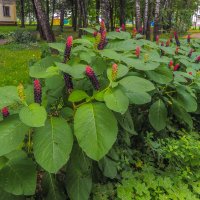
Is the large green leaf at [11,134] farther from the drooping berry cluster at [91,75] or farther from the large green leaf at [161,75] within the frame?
the large green leaf at [161,75]

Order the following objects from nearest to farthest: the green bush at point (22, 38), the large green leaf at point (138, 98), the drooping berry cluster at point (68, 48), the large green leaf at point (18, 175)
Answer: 1. the large green leaf at point (18, 175)
2. the drooping berry cluster at point (68, 48)
3. the large green leaf at point (138, 98)
4. the green bush at point (22, 38)

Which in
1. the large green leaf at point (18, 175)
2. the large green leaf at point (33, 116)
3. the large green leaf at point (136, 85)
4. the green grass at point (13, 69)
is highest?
the large green leaf at point (136, 85)

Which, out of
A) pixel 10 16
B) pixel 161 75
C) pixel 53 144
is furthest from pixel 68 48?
pixel 10 16

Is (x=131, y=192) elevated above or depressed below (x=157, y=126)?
below

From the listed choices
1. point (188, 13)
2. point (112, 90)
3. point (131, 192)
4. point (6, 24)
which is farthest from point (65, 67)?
point (6, 24)

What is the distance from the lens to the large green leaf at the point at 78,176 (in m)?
2.29

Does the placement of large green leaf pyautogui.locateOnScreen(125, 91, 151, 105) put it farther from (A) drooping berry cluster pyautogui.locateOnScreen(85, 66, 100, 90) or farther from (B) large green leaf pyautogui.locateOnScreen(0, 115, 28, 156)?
(B) large green leaf pyautogui.locateOnScreen(0, 115, 28, 156)

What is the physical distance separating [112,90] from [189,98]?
1200 mm

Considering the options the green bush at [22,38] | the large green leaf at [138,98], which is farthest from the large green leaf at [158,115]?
the green bush at [22,38]

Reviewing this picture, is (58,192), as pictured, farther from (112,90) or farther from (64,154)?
(112,90)

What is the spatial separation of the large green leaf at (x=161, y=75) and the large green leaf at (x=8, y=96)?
3.75ft

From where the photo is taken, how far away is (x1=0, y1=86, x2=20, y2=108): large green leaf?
1974 millimetres

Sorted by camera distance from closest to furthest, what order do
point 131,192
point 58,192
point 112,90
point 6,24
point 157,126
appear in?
point 112,90 → point 58,192 → point 131,192 → point 157,126 → point 6,24

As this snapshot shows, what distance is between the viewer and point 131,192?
2.60 metres
